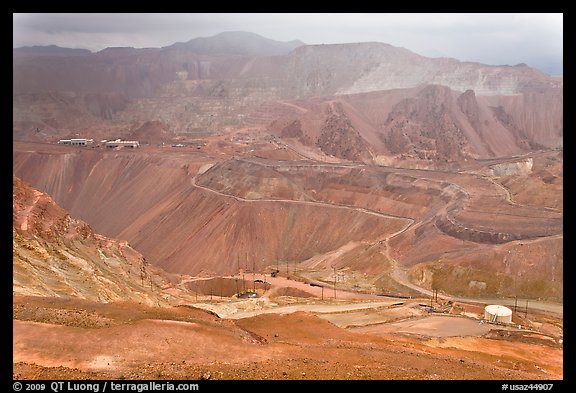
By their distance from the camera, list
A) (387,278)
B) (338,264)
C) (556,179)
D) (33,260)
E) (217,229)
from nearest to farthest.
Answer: (33,260) → (387,278) → (338,264) → (217,229) → (556,179)

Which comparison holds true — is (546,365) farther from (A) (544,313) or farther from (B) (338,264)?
(B) (338,264)

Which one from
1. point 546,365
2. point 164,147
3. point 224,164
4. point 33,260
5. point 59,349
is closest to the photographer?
point 59,349

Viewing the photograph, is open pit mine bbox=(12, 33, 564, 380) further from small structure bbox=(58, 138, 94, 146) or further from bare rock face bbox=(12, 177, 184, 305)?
small structure bbox=(58, 138, 94, 146)

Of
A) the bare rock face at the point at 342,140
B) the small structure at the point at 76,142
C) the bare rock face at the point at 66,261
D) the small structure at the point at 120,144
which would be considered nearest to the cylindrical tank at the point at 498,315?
the bare rock face at the point at 66,261

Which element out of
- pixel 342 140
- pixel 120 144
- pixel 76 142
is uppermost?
pixel 76 142

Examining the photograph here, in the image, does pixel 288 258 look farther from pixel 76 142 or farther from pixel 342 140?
pixel 76 142

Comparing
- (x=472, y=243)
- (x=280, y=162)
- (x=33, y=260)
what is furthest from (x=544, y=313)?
(x=280, y=162)

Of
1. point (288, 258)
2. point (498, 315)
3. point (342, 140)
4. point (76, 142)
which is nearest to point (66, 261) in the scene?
point (498, 315)

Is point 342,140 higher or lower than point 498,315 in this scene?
higher

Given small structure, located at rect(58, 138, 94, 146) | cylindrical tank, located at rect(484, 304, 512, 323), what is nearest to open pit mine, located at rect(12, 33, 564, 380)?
cylindrical tank, located at rect(484, 304, 512, 323)
